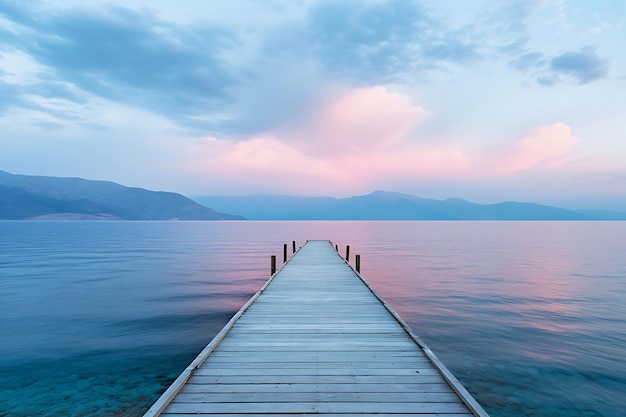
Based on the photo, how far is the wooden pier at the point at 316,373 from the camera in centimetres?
477

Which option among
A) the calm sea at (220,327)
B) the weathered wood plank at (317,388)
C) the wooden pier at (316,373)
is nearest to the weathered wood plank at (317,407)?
the wooden pier at (316,373)

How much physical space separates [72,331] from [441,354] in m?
13.1

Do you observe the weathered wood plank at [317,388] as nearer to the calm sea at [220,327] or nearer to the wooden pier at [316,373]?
the wooden pier at [316,373]

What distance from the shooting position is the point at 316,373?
5.82 meters

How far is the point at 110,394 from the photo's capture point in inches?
326

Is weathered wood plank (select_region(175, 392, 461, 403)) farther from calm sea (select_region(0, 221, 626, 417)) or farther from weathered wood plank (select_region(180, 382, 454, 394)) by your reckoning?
calm sea (select_region(0, 221, 626, 417))

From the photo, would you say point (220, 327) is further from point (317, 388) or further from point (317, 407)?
point (317, 407)

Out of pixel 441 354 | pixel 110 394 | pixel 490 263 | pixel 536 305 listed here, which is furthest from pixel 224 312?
pixel 490 263

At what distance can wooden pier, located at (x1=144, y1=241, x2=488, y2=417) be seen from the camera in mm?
4773

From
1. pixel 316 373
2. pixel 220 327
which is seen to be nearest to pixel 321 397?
pixel 316 373

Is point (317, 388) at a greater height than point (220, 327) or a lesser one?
greater

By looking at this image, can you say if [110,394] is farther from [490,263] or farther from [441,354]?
[490,263]

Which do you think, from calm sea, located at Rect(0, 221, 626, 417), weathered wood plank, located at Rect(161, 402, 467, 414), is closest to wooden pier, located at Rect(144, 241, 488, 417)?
weathered wood plank, located at Rect(161, 402, 467, 414)

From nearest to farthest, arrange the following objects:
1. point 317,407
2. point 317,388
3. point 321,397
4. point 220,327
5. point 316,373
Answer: point 317,407
point 321,397
point 317,388
point 316,373
point 220,327
